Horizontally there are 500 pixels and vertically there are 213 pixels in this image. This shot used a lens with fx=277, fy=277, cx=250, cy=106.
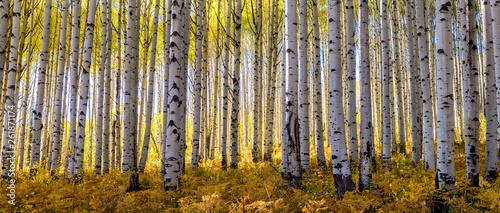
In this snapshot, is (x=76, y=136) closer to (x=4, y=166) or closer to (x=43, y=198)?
(x=4, y=166)

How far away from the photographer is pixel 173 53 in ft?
16.5

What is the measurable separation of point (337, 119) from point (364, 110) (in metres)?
0.65

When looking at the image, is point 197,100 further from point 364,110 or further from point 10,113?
point 364,110

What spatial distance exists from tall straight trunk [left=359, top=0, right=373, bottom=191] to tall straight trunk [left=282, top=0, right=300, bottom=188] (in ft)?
3.49

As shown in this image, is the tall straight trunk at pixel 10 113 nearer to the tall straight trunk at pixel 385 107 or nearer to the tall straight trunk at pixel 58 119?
the tall straight trunk at pixel 58 119

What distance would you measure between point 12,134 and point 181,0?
14.6ft

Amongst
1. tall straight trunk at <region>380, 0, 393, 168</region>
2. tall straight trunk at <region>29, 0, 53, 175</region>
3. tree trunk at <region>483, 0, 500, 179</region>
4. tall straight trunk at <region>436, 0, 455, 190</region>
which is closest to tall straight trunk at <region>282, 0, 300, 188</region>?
tall straight trunk at <region>436, 0, 455, 190</region>

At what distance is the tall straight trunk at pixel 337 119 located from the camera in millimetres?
4172

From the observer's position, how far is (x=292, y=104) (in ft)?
16.2

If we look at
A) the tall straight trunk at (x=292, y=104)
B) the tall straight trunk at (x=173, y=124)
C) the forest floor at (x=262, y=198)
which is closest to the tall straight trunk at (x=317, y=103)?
the forest floor at (x=262, y=198)

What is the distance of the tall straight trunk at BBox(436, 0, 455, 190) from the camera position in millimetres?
3527

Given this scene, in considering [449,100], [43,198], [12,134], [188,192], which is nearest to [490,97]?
[449,100]

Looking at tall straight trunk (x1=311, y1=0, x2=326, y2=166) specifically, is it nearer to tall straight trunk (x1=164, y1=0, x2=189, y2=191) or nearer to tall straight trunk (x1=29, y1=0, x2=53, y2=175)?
tall straight trunk (x1=164, y1=0, x2=189, y2=191)

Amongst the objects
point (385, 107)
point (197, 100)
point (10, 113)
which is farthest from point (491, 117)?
point (10, 113)
